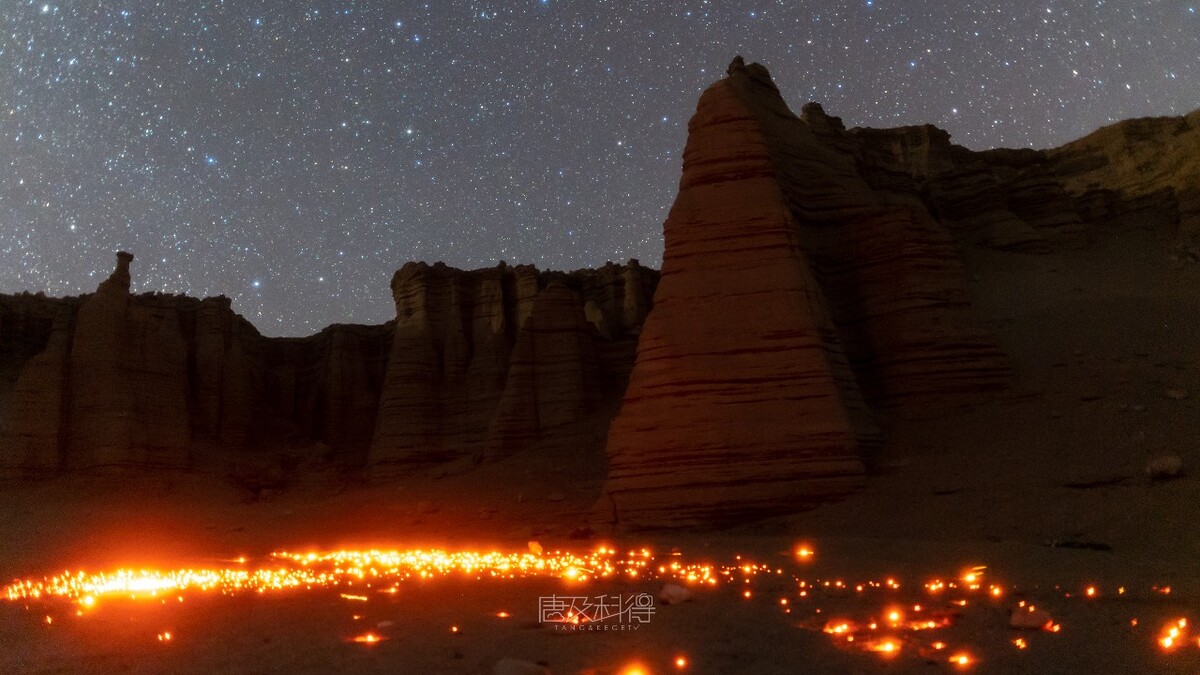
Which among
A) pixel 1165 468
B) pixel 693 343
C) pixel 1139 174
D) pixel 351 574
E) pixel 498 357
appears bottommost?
pixel 351 574

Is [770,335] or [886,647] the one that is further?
[770,335]

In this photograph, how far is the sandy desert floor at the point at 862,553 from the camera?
6715 millimetres

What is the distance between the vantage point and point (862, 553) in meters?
12.6

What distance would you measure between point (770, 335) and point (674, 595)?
34.1 feet

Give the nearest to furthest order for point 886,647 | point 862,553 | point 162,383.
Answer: point 886,647 → point 862,553 → point 162,383

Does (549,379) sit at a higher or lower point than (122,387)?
higher

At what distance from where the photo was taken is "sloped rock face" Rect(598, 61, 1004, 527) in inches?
673

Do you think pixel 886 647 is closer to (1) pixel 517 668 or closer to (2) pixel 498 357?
(1) pixel 517 668

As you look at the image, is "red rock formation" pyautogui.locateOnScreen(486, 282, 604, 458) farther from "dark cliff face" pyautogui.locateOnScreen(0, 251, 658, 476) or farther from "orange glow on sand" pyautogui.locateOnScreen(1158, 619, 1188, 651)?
"orange glow on sand" pyautogui.locateOnScreen(1158, 619, 1188, 651)

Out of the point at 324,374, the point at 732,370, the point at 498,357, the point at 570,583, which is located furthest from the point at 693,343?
the point at 324,374

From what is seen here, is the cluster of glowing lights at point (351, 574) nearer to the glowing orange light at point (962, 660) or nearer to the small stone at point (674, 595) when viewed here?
the small stone at point (674, 595)

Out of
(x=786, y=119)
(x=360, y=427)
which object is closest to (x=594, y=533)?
(x=786, y=119)

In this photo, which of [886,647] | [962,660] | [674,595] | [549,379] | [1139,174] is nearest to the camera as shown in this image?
[962,660]

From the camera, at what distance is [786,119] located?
26688mm
